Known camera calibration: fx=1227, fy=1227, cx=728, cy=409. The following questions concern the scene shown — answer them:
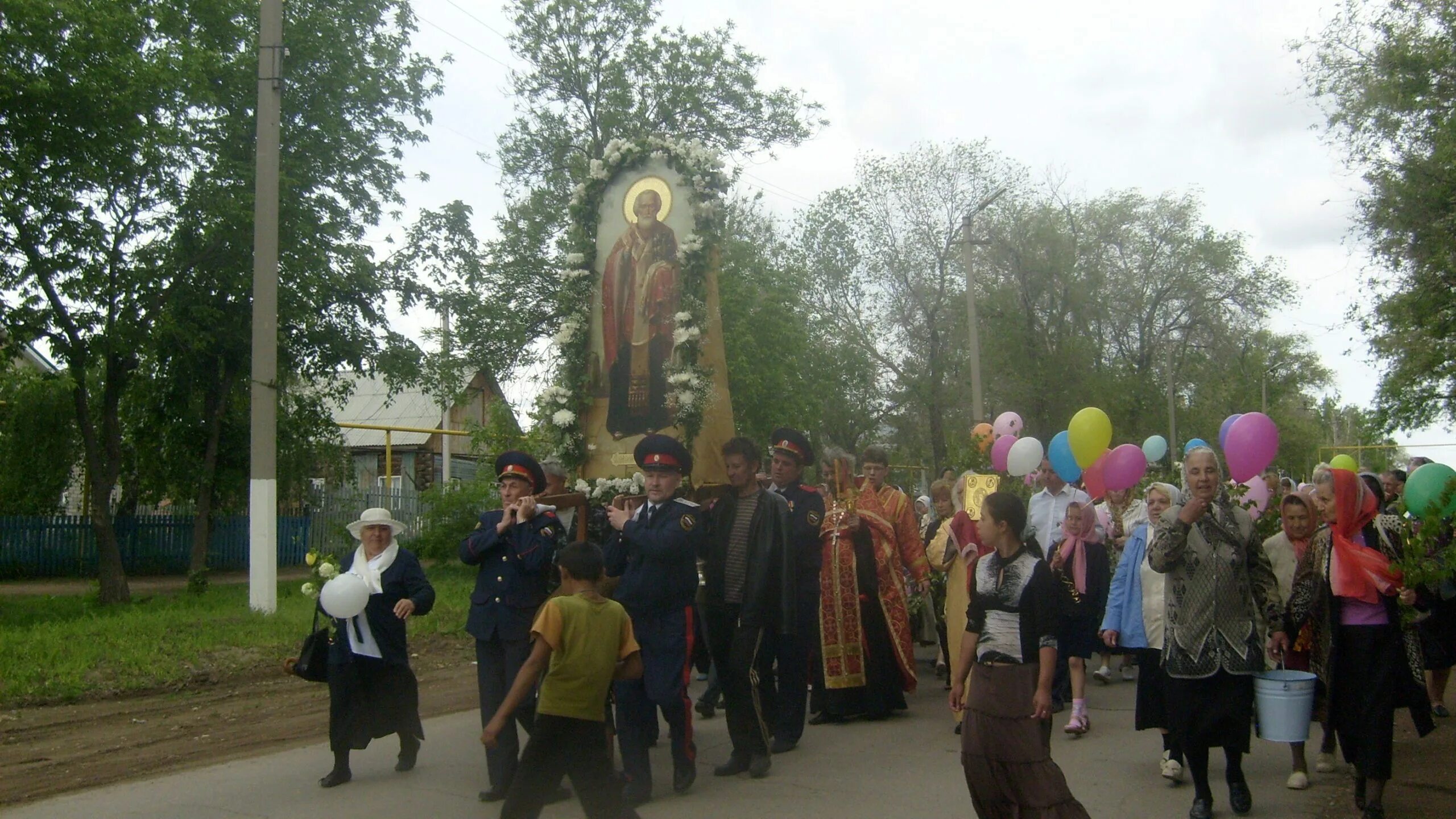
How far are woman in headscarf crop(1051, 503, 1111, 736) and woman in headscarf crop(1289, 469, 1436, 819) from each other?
223 cm

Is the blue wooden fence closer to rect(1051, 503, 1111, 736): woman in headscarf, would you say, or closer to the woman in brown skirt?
rect(1051, 503, 1111, 736): woman in headscarf

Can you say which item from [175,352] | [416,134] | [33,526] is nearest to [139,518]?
[33,526]

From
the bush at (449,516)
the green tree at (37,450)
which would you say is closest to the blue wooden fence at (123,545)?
the green tree at (37,450)

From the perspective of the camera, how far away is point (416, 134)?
800 inches

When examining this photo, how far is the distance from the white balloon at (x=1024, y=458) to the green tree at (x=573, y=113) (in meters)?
18.6

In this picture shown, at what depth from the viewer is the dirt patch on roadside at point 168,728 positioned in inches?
301

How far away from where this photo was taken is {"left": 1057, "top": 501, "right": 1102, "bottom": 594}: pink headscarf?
9367 mm

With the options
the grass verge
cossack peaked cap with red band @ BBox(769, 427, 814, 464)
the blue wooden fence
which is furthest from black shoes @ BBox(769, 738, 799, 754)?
the blue wooden fence

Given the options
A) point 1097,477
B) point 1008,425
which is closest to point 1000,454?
point 1097,477

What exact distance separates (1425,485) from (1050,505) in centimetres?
333

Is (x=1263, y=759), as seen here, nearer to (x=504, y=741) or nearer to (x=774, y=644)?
(x=774, y=644)

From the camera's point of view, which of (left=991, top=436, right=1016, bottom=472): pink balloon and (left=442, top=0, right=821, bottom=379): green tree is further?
(left=442, top=0, right=821, bottom=379): green tree

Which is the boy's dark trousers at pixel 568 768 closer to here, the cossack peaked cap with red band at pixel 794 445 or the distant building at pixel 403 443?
the cossack peaked cap with red band at pixel 794 445

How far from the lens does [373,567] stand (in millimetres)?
7293
